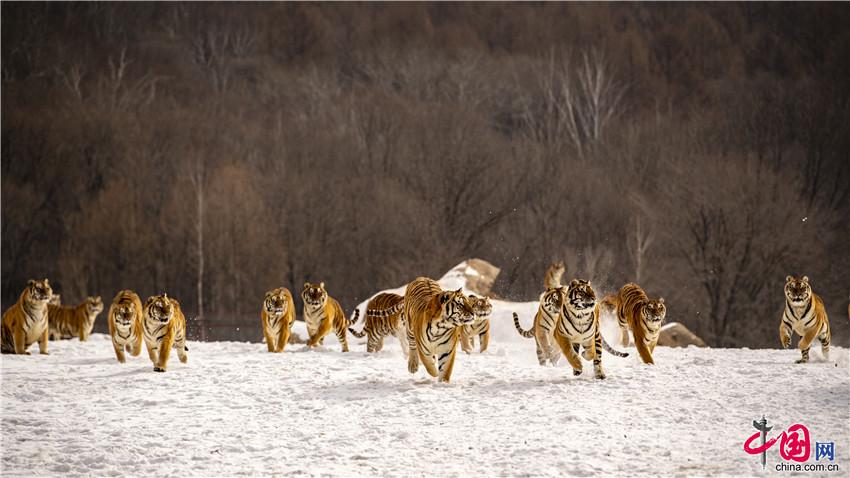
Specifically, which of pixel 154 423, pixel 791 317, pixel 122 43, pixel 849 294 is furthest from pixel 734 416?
pixel 122 43

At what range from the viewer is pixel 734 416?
9352 mm

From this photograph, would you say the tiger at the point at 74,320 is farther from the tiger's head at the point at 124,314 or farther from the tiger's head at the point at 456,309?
the tiger's head at the point at 456,309

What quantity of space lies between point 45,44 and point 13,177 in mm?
16872

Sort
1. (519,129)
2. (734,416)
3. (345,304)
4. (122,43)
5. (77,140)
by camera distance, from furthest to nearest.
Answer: (122,43) < (519,129) < (77,140) < (345,304) < (734,416)

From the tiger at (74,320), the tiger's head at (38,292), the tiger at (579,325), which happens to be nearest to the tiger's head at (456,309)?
the tiger at (579,325)

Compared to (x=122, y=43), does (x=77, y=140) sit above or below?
below

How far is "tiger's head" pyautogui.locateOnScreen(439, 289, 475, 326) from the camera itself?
1063 cm

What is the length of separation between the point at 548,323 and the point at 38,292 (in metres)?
7.36

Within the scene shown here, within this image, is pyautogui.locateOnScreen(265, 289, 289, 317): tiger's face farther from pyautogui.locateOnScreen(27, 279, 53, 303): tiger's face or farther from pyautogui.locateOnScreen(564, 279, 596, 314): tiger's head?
pyautogui.locateOnScreen(564, 279, 596, 314): tiger's head

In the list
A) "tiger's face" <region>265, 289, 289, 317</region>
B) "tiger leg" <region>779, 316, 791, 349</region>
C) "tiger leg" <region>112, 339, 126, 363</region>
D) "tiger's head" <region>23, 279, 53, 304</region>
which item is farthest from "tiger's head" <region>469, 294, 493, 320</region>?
"tiger's head" <region>23, 279, 53, 304</region>

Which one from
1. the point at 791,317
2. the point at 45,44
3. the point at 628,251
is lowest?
the point at 791,317

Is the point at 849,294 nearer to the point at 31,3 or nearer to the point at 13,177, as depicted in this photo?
the point at 13,177

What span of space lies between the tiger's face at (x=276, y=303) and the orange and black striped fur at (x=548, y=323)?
356cm

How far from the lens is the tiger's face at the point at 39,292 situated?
1459 cm
